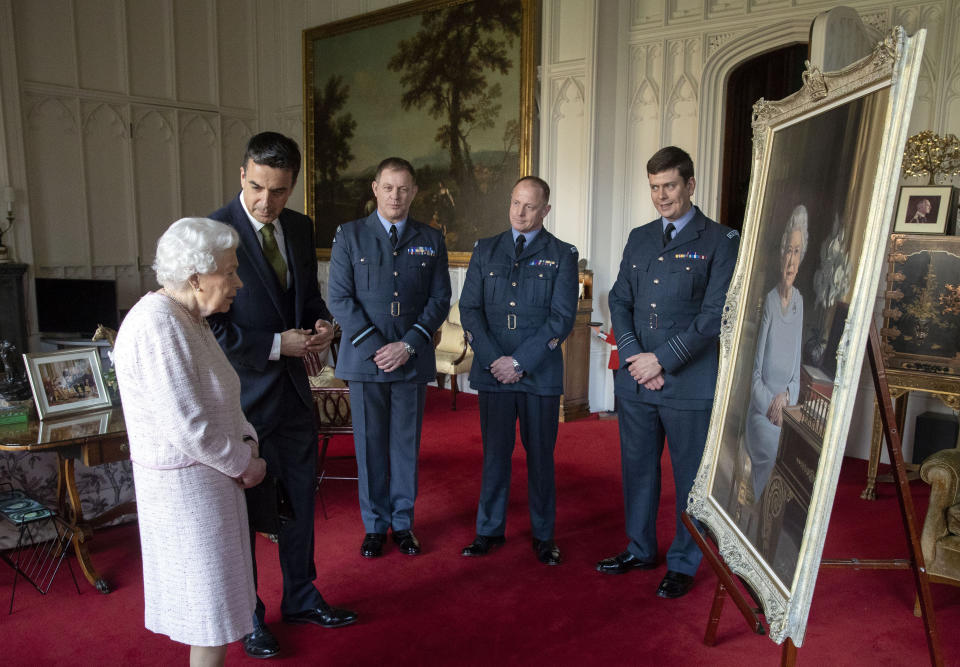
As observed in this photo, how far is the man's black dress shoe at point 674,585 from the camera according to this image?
9.80ft

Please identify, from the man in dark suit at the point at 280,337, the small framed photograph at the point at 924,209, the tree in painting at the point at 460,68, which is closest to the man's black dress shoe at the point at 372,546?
the man in dark suit at the point at 280,337

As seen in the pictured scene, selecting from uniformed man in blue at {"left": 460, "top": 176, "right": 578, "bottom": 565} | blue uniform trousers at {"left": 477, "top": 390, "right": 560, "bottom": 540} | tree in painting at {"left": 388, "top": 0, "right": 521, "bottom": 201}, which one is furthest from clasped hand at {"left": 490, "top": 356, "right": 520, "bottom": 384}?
tree in painting at {"left": 388, "top": 0, "right": 521, "bottom": 201}

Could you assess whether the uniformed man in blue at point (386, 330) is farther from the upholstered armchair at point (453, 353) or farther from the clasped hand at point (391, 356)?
the upholstered armchair at point (453, 353)

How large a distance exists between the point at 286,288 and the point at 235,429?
2.63 feet

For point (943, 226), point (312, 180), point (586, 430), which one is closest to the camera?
point (943, 226)

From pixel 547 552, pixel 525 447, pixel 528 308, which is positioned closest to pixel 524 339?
pixel 528 308

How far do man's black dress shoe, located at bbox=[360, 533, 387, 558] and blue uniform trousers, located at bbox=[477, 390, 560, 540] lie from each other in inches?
18.5

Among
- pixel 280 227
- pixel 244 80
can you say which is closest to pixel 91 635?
pixel 280 227

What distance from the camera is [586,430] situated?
5820 millimetres

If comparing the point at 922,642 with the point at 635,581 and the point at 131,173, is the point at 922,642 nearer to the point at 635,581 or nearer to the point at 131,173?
the point at 635,581

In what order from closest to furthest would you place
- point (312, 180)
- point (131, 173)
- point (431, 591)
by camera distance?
1. point (431, 591)
2. point (131, 173)
3. point (312, 180)

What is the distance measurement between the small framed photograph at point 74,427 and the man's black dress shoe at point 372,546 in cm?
124

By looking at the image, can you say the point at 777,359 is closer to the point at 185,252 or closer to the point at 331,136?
the point at 185,252

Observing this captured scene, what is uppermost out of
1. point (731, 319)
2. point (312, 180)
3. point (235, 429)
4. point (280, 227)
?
point (312, 180)
